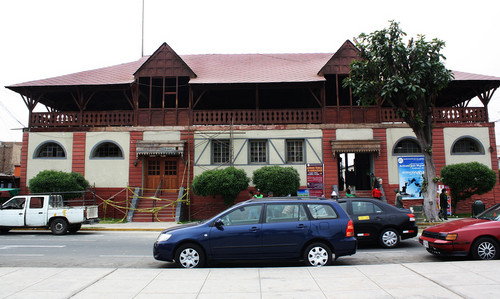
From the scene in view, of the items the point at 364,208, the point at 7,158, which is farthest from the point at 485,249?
the point at 7,158

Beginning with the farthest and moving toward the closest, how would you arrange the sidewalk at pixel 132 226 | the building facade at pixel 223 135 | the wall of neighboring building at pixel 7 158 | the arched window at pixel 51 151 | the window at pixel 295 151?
1. the wall of neighboring building at pixel 7 158
2. the arched window at pixel 51 151
3. the window at pixel 295 151
4. the building facade at pixel 223 135
5. the sidewalk at pixel 132 226

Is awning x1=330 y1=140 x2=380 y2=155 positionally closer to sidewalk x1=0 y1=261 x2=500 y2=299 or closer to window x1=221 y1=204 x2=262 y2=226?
sidewalk x1=0 y1=261 x2=500 y2=299

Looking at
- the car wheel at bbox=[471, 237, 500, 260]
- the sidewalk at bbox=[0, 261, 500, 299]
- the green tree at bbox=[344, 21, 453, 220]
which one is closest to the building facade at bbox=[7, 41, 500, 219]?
the green tree at bbox=[344, 21, 453, 220]

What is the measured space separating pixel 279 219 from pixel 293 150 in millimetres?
14058

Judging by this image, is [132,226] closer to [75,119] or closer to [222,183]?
[222,183]

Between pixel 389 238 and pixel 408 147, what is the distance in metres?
12.9

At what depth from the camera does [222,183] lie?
18766 mm

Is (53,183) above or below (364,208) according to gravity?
above

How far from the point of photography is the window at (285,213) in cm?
810

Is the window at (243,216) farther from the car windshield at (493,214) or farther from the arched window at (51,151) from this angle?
the arched window at (51,151)

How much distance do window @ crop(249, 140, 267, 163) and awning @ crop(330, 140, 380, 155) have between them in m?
4.18

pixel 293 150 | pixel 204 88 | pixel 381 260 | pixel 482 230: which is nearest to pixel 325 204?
pixel 381 260

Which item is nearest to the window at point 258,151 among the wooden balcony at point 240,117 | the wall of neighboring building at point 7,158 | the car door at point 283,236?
the wooden balcony at point 240,117

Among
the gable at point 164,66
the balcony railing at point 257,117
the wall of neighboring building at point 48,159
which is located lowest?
the wall of neighboring building at point 48,159
